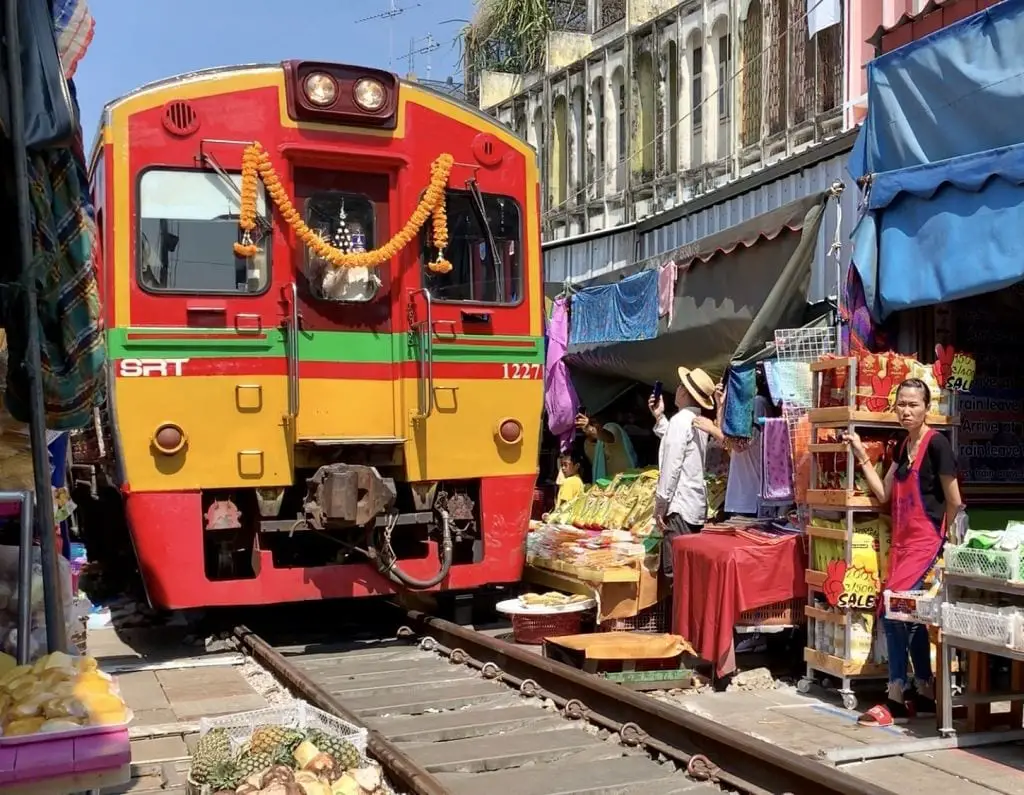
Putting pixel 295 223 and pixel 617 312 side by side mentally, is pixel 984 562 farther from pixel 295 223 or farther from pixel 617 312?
pixel 617 312

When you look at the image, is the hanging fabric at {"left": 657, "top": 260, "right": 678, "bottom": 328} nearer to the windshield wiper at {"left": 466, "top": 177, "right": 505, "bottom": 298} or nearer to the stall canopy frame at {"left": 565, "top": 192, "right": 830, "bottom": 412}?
the stall canopy frame at {"left": 565, "top": 192, "right": 830, "bottom": 412}

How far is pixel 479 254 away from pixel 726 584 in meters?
2.89

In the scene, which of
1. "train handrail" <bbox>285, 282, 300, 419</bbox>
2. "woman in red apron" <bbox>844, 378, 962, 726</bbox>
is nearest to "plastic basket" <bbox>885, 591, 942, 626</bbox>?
"woman in red apron" <bbox>844, 378, 962, 726</bbox>

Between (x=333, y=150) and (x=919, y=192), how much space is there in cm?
364

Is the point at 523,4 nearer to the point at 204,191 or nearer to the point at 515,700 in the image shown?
the point at 204,191

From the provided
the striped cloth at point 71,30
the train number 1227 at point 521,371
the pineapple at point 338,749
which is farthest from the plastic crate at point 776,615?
the striped cloth at point 71,30

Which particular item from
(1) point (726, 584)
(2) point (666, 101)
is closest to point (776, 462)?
(1) point (726, 584)

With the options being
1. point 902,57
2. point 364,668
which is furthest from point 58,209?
point 902,57

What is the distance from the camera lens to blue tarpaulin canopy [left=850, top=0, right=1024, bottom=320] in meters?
5.90

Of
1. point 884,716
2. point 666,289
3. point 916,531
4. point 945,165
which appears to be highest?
point 945,165

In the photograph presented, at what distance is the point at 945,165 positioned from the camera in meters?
6.26

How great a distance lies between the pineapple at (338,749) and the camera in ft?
13.9

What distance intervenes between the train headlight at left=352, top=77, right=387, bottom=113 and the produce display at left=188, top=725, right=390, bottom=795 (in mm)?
4469

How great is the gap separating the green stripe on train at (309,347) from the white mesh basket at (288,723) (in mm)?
2875
